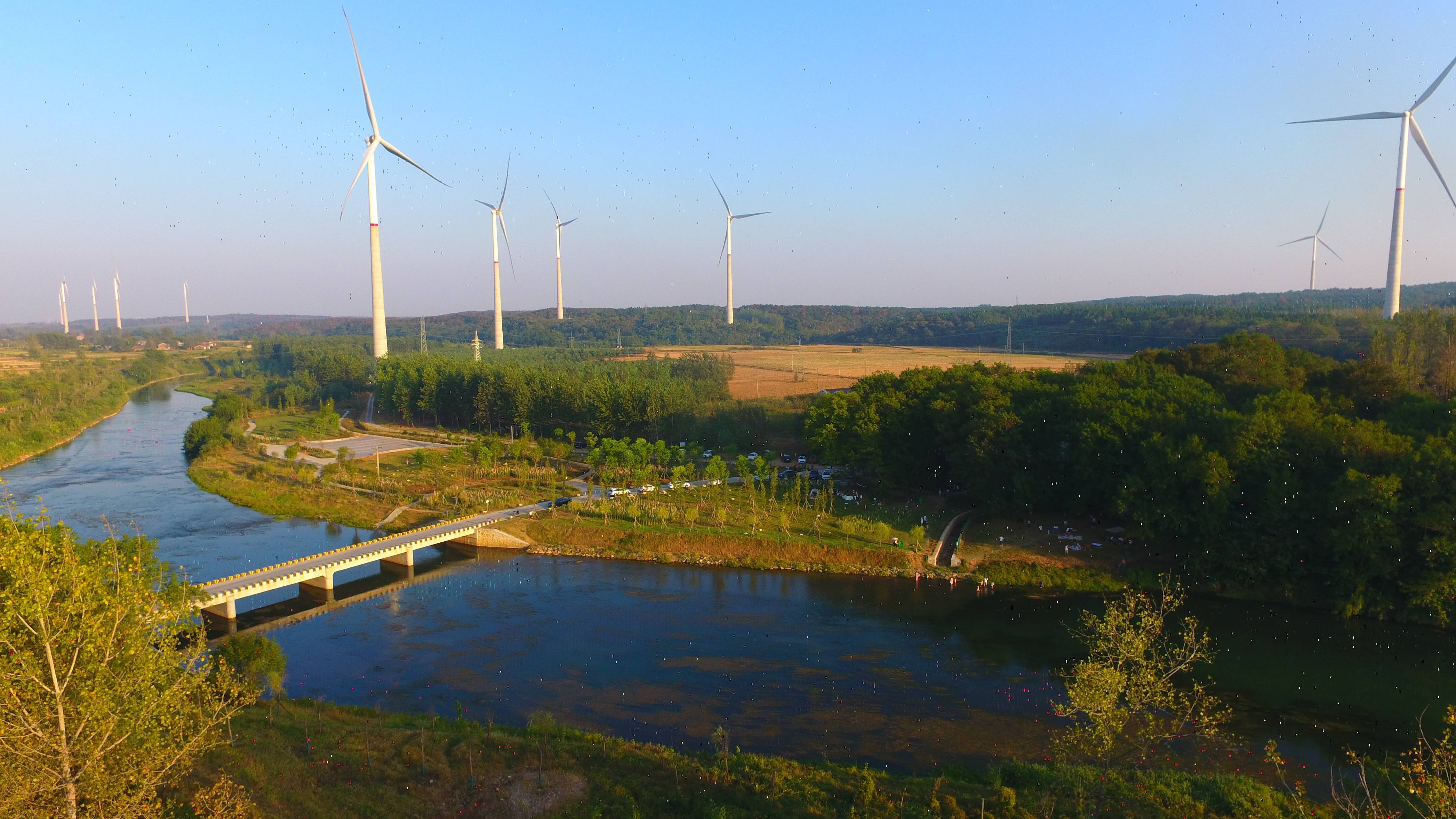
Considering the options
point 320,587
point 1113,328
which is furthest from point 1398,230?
point 320,587

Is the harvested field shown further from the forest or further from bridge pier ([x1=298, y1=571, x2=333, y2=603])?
bridge pier ([x1=298, y1=571, x2=333, y2=603])

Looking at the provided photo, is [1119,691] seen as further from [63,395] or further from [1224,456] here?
[63,395]

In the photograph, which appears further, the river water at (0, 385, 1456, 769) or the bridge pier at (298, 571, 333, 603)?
the bridge pier at (298, 571, 333, 603)

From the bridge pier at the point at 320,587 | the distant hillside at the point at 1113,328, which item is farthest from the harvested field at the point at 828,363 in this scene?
the bridge pier at the point at 320,587

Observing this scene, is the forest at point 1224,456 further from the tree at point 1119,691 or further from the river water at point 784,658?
the tree at point 1119,691

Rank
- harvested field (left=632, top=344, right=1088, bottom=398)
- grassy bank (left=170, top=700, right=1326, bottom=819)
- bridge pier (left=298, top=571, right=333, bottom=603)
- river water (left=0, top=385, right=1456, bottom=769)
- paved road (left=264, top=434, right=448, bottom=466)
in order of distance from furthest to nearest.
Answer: harvested field (left=632, top=344, right=1088, bottom=398)
paved road (left=264, top=434, right=448, bottom=466)
bridge pier (left=298, top=571, right=333, bottom=603)
river water (left=0, top=385, right=1456, bottom=769)
grassy bank (left=170, top=700, right=1326, bottom=819)

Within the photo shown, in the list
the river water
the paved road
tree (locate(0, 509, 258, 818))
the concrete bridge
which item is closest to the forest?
the river water
